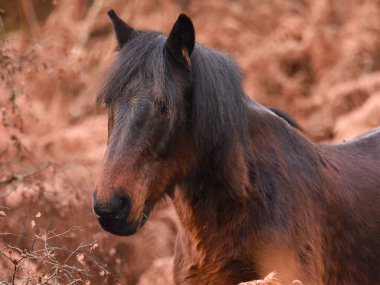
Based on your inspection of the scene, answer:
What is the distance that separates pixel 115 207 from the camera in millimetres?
3350

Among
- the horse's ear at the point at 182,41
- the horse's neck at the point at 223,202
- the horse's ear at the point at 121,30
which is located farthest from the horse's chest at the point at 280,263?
the horse's ear at the point at 121,30

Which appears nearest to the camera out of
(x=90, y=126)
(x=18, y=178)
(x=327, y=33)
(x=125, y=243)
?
(x=18, y=178)

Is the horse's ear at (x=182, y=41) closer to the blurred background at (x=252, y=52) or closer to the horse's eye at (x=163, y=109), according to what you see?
the horse's eye at (x=163, y=109)

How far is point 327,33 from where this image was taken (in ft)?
36.3

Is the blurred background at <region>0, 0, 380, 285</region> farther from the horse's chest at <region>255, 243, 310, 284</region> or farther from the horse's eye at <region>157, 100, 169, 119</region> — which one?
the horse's eye at <region>157, 100, 169, 119</region>

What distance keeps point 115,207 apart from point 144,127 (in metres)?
0.43

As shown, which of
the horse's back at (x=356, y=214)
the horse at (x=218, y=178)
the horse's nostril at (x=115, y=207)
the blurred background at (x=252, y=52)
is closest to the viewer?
the horse's nostril at (x=115, y=207)

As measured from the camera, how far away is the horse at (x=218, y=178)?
11.7 feet

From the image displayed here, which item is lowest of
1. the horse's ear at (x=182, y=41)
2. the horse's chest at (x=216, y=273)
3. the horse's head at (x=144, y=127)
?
the horse's chest at (x=216, y=273)

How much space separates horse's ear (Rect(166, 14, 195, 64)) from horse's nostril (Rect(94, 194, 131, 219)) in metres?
0.78

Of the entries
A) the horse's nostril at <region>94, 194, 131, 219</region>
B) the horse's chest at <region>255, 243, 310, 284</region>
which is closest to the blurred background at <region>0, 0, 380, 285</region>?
the horse's chest at <region>255, 243, 310, 284</region>

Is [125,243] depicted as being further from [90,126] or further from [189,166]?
[189,166]

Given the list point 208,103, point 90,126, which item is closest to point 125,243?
point 90,126

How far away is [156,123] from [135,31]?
67 centimetres
